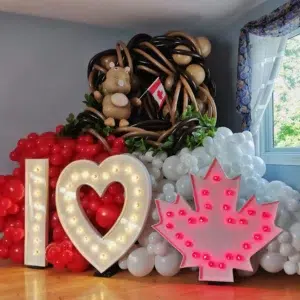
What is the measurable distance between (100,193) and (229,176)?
1.86 ft

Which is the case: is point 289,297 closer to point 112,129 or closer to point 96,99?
point 112,129

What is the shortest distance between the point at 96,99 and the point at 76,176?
46cm

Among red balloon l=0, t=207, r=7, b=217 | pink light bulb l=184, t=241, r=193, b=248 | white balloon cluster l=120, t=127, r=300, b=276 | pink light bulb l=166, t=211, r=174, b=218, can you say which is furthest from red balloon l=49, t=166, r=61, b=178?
pink light bulb l=184, t=241, r=193, b=248

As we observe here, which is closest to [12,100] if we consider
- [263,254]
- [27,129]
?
[27,129]

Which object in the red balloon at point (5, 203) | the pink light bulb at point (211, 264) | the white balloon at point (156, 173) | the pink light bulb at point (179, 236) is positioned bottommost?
the pink light bulb at point (211, 264)

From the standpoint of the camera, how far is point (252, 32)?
7.20 ft

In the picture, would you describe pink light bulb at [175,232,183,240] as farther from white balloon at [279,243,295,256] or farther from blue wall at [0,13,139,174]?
blue wall at [0,13,139,174]

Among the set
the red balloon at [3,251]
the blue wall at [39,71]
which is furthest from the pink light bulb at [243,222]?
the blue wall at [39,71]

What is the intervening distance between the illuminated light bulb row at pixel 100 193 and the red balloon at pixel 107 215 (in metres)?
0.04

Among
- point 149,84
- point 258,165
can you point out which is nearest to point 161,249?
point 258,165

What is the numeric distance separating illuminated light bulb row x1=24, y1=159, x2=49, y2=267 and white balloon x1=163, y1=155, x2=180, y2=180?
21.8 inches

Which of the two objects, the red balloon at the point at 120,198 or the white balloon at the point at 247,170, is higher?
the white balloon at the point at 247,170

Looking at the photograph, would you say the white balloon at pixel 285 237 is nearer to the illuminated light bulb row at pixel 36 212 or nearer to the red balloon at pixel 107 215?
the red balloon at pixel 107 215

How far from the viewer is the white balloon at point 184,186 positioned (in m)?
1.86
